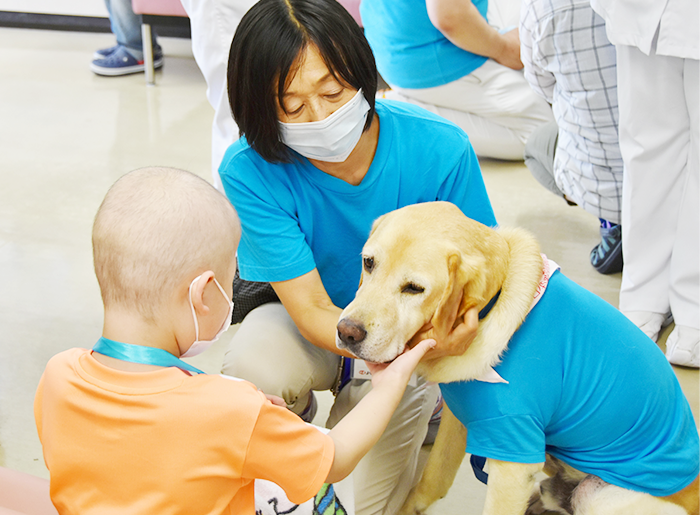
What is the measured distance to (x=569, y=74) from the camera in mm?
2408

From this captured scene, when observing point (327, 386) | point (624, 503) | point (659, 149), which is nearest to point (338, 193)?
point (327, 386)

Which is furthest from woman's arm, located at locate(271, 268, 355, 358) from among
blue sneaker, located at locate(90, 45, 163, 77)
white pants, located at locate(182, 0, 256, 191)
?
blue sneaker, located at locate(90, 45, 163, 77)

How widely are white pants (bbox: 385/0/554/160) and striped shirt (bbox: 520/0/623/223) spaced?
2.51ft

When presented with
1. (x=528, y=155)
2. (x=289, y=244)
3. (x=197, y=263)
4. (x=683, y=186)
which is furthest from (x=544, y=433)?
(x=528, y=155)

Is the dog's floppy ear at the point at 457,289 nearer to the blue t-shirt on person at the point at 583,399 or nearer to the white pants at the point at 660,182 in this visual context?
the blue t-shirt on person at the point at 583,399

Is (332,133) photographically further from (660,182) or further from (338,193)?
(660,182)

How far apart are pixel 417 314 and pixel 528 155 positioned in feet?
6.96

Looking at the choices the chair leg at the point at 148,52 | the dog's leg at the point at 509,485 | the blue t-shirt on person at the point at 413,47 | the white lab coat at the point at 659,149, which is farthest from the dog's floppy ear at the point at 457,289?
the chair leg at the point at 148,52

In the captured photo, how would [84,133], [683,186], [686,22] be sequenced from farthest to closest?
1. [84,133]
2. [683,186]
3. [686,22]

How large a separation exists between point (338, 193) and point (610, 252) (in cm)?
161

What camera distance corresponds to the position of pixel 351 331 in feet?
4.02

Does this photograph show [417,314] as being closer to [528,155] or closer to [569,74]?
[569,74]

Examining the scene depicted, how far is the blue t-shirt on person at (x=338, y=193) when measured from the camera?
5.07 feet

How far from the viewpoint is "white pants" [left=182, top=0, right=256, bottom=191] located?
262 cm
